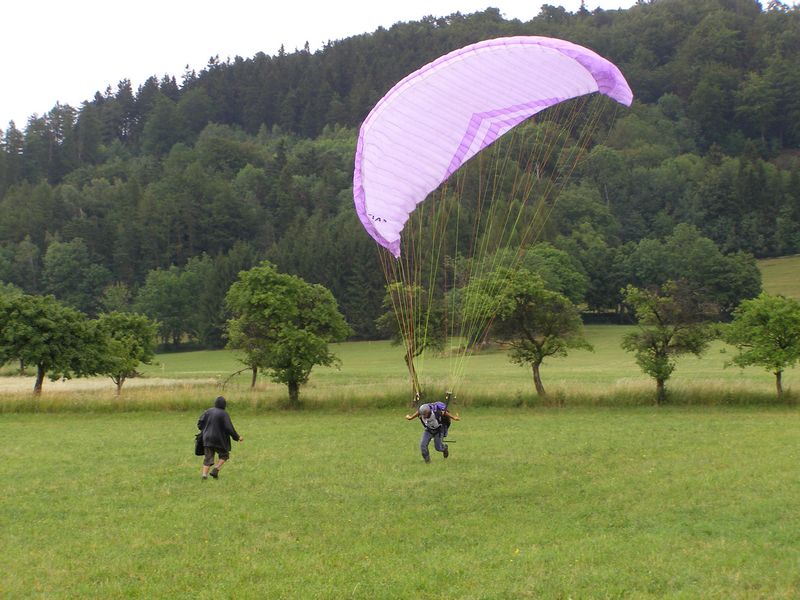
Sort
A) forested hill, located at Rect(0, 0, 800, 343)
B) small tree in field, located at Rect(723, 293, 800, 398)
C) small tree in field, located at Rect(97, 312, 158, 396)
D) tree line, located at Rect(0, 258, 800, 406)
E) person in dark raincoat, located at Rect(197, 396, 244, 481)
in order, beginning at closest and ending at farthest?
person in dark raincoat, located at Rect(197, 396, 244, 481) → small tree in field, located at Rect(723, 293, 800, 398) → tree line, located at Rect(0, 258, 800, 406) → small tree in field, located at Rect(97, 312, 158, 396) → forested hill, located at Rect(0, 0, 800, 343)

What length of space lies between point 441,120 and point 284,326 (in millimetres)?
18394

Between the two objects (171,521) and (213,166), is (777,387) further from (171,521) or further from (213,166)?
(213,166)

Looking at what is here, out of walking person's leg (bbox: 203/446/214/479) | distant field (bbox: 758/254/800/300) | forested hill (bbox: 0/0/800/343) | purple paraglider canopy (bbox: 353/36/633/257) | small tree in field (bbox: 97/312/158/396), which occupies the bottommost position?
walking person's leg (bbox: 203/446/214/479)

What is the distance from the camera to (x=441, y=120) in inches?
663

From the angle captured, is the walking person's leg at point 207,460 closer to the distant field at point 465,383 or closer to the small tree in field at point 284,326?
the distant field at point 465,383

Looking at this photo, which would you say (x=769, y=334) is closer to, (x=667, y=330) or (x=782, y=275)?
(x=667, y=330)

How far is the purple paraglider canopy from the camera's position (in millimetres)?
16781

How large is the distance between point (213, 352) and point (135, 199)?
4372 centimetres

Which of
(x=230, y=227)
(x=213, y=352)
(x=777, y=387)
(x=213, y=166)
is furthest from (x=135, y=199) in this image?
(x=777, y=387)

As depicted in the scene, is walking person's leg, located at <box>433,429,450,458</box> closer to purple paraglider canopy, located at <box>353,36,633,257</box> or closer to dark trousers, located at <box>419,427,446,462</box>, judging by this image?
dark trousers, located at <box>419,427,446,462</box>

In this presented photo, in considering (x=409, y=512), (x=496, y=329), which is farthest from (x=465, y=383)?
(x=409, y=512)

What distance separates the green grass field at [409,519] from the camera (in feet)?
30.9

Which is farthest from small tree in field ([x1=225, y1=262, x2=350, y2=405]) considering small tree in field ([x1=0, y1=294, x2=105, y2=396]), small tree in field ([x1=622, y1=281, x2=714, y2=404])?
small tree in field ([x1=622, y1=281, x2=714, y2=404])

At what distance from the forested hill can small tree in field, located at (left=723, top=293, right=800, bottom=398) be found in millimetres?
59210
